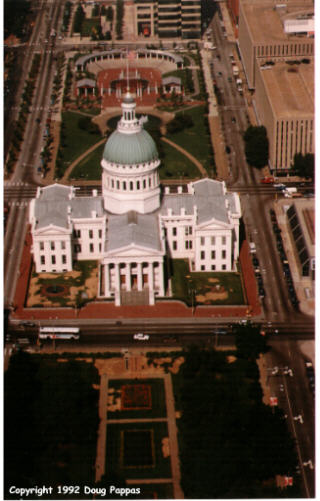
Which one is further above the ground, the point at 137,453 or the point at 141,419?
the point at 141,419

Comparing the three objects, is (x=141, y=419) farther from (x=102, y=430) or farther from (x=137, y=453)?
(x=137, y=453)

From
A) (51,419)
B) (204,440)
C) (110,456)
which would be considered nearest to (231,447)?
(204,440)

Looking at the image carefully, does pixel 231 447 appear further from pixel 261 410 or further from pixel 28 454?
pixel 28 454

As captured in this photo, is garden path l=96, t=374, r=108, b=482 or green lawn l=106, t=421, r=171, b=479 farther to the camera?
garden path l=96, t=374, r=108, b=482

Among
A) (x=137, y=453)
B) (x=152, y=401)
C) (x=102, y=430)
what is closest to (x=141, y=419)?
(x=152, y=401)

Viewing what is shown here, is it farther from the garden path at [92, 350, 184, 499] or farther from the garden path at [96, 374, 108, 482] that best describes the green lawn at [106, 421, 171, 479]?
the garden path at [92, 350, 184, 499]

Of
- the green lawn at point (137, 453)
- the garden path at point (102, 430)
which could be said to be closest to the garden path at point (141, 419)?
the garden path at point (102, 430)

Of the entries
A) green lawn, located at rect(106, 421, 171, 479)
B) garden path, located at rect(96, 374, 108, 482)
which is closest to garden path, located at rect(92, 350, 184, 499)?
garden path, located at rect(96, 374, 108, 482)

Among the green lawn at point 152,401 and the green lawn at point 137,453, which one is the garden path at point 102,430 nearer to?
the green lawn at point 137,453

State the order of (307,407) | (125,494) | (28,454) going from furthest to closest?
(307,407)
(28,454)
(125,494)

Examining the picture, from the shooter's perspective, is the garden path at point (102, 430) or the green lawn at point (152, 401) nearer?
the garden path at point (102, 430)

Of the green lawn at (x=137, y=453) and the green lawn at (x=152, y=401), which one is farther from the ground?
the green lawn at (x=152, y=401)
